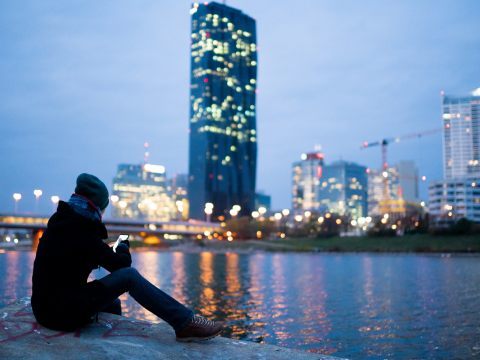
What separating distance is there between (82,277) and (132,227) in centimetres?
15512

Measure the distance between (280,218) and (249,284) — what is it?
162322 millimetres

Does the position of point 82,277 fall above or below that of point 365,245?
above

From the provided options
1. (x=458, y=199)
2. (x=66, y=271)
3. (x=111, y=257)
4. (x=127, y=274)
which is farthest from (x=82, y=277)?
(x=458, y=199)

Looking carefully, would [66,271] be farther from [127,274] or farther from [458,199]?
[458,199]

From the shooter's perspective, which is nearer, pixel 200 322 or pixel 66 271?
pixel 66 271

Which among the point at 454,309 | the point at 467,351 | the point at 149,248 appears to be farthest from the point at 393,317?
the point at 149,248

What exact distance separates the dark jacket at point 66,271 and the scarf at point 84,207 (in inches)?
2.5

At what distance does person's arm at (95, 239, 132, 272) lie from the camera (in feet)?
18.7

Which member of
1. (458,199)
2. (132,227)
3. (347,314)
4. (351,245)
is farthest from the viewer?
(132,227)

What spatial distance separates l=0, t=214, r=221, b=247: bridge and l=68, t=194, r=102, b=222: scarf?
379ft

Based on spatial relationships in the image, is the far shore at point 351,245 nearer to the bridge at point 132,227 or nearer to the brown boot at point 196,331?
the bridge at point 132,227

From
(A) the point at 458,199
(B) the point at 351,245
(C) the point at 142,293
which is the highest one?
(A) the point at 458,199

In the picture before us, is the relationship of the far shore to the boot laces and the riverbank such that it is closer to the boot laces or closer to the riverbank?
the riverbank

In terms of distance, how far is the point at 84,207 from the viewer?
5.76 meters
